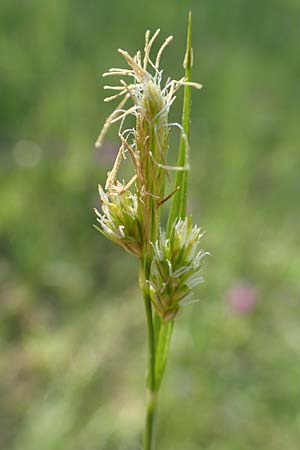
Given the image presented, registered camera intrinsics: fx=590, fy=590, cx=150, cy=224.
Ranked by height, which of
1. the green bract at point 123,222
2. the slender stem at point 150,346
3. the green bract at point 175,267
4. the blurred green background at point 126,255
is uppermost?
the green bract at point 123,222

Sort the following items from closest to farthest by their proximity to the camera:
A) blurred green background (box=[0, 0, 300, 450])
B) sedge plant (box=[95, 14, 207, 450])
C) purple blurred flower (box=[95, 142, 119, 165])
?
sedge plant (box=[95, 14, 207, 450])
blurred green background (box=[0, 0, 300, 450])
purple blurred flower (box=[95, 142, 119, 165])

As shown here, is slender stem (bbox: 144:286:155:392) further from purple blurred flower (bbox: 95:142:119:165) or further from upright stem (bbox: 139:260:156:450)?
purple blurred flower (bbox: 95:142:119:165)

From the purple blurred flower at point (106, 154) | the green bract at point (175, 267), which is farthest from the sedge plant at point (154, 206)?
the purple blurred flower at point (106, 154)

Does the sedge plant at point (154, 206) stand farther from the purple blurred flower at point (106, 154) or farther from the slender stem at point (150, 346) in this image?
the purple blurred flower at point (106, 154)

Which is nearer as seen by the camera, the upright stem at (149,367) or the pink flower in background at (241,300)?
the upright stem at (149,367)

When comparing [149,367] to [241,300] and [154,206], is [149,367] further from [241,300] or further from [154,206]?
[241,300]

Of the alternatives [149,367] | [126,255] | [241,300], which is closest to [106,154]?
[126,255]

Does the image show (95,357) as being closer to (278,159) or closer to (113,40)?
(278,159)

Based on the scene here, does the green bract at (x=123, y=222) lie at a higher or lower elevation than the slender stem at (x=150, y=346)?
higher

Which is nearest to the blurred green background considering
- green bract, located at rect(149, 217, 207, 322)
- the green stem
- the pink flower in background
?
the pink flower in background
